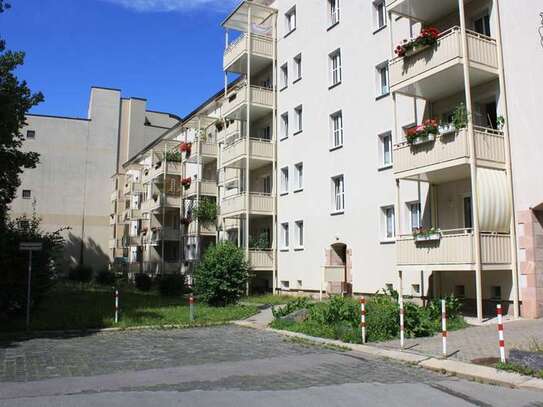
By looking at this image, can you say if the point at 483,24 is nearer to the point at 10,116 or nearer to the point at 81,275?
the point at 10,116

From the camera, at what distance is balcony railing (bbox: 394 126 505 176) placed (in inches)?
654

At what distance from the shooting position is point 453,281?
60.6 ft

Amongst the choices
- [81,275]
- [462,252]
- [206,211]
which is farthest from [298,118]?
[81,275]

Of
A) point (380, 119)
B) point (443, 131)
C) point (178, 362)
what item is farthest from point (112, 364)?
point (380, 119)

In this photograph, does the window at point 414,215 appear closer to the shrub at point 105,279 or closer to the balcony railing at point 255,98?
the balcony railing at point 255,98

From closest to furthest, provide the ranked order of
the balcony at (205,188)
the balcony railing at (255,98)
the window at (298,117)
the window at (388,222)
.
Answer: the window at (388,222) < the window at (298,117) < the balcony railing at (255,98) < the balcony at (205,188)

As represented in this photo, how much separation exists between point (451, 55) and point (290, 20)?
51.8ft

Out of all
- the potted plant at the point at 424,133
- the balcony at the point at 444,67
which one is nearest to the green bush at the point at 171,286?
the balcony at the point at 444,67

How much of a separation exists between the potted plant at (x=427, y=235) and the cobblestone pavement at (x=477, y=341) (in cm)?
308

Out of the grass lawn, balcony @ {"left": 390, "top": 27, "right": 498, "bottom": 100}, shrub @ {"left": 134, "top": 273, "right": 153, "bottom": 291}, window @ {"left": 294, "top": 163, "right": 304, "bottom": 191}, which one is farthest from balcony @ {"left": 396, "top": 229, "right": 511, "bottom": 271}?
shrub @ {"left": 134, "top": 273, "right": 153, "bottom": 291}

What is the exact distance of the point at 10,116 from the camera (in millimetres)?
19719

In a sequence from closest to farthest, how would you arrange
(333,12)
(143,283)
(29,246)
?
(29,246), (333,12), (143,283)

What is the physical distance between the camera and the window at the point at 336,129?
84.0 ft

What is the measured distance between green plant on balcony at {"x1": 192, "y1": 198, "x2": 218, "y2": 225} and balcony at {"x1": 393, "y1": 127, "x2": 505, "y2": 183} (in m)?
20.0
